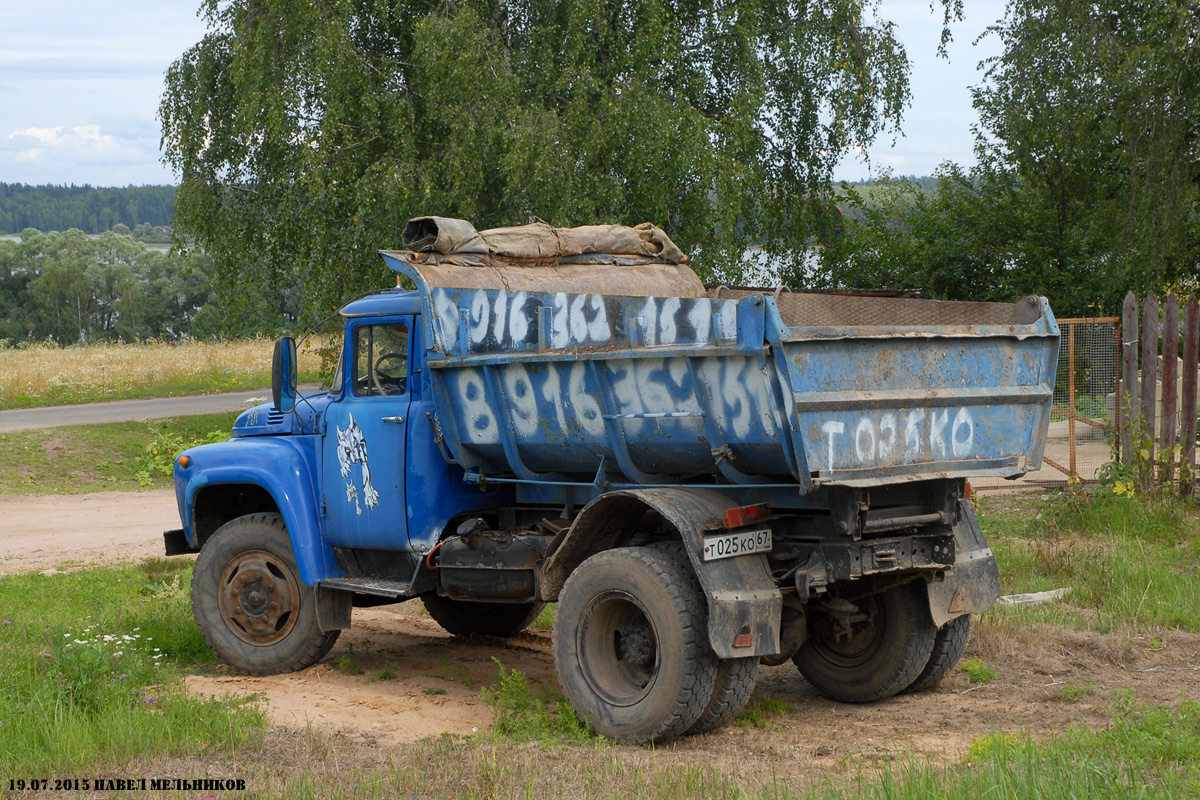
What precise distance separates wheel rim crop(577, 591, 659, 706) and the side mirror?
8.75 feet

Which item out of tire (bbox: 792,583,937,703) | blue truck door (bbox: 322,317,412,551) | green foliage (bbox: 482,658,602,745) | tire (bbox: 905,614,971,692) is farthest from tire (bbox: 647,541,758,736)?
blue truck door (bbox: 322,317,412,551)

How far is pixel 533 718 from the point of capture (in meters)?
6.06

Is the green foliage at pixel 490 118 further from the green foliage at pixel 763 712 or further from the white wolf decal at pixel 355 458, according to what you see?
the green foliage at pixel 763 712

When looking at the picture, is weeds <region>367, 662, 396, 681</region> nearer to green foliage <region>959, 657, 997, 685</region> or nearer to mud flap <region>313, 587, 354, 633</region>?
mud flap <region>313, 587, 354, 633</region>

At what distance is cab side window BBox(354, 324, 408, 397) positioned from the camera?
282 inches

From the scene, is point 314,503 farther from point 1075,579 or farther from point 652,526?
point 1075,579

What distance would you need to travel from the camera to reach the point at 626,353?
5766 mm

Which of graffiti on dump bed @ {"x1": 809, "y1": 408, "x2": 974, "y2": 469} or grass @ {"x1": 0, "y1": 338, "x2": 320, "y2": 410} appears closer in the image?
graffiti on dump bed @ {"x1": 809, "y1": 408, "x2": 974, "y2": 469}

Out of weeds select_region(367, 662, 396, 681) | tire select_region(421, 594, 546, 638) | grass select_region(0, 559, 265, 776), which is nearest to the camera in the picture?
grass select_region(0, 559, 265, 776)

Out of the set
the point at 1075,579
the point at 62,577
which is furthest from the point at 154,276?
the point at 1075,579

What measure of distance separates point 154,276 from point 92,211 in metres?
77.4

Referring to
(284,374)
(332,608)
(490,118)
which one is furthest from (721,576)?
(490,118)

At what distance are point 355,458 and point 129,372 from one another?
83.9ft

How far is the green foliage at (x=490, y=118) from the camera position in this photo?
1698cm
